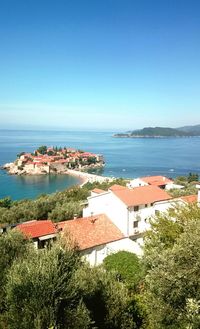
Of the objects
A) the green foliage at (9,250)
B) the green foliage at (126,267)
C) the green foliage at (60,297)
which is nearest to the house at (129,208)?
the green foliage at (126,267)

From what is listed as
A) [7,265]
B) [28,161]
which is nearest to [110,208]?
[7,265]

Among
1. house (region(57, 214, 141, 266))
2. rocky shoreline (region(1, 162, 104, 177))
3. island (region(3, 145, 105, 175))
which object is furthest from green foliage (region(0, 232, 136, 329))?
island (region(3, 145, 105, 175))

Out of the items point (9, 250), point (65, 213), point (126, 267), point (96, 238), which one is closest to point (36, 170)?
point (65, 213)

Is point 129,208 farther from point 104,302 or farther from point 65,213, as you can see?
point 104,302

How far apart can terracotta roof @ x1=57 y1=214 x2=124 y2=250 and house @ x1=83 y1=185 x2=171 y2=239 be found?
1.06 m

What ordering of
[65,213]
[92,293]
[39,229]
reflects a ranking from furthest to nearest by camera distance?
[65,213], [39,229], [92,293]

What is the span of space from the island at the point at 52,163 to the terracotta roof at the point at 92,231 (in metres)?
91.4

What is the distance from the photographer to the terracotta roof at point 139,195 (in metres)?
29.1

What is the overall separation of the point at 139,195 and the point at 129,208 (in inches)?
111

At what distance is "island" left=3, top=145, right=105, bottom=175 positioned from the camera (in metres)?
117

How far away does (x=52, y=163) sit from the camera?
121 m

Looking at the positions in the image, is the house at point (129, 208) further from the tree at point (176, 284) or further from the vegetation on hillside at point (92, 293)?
the tree at point (176, 284)

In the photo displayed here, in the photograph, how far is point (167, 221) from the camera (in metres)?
17.0

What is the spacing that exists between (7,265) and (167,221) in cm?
844
